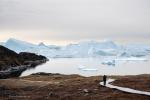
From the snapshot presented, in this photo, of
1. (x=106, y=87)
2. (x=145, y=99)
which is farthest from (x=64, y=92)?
(x=145, y=99)

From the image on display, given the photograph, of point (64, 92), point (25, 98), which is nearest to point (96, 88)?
point (64, 92)

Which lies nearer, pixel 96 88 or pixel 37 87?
pixel 96 88

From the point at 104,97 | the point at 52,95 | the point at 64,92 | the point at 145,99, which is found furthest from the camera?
the point at 64,92

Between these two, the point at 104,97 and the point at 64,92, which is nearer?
the point at 104,97

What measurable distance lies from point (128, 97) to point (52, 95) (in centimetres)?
1195

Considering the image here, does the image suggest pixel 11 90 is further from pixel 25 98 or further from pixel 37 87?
pixel 25 98

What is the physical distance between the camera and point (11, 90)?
2441 inches

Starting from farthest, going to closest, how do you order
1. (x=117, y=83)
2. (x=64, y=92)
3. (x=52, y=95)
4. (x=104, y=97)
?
(x=117, y=83) → (x=64, y=92) → (x=52, y=95) → (x=104, y=97)

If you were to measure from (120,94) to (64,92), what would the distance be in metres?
10.5

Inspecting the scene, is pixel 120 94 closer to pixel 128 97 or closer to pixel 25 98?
pixel 128 97

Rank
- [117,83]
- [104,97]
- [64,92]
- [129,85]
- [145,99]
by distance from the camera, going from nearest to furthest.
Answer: [145,99] < [104,97] < [64,92] < [129,85] < [117,83]

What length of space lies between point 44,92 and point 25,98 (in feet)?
22.6

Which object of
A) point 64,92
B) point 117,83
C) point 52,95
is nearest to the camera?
point 52,95

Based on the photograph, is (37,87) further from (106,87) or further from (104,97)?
(104,97)
